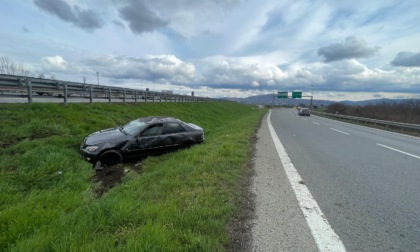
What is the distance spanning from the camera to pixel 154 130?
7.94 metres

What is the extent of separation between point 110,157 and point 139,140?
3.17ft

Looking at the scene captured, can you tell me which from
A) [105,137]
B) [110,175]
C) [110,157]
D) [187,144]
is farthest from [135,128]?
[110,175]

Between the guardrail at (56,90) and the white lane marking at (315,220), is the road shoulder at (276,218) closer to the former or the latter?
the white lane marking at (315,220)

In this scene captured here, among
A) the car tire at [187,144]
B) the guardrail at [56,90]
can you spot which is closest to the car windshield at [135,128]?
the car tire at [187,144]

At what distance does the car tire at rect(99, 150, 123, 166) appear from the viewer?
681 cm

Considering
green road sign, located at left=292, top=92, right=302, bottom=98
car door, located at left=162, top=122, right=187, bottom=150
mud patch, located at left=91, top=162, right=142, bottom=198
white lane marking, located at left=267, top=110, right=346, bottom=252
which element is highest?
green road sign, located at left=292, top=92, right=302, bottom=98

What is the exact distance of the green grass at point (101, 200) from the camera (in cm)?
266

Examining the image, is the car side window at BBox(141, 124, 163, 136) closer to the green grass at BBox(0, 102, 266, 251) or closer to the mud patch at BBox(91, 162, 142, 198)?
the green grass at BBox(0, 102, 266, 251)

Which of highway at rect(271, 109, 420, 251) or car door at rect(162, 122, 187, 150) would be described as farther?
car door at rect(162, 122, 187, 150)

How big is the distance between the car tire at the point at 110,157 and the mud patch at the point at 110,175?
0.15 metres

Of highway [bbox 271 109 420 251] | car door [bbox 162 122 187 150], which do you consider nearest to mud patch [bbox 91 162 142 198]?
car door [bbox 162 122 187 150]

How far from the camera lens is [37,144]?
6.95 m

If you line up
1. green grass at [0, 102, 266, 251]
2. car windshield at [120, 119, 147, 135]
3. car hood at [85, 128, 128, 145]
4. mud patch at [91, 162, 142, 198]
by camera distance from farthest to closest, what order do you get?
1. car windshield at [120, 119, 147, 135]
2. car hood at [85, 128, 128, 145]
3. mud patch at [91, 162, 142, 198]
4. green grass at [0, 102, 266, 251]

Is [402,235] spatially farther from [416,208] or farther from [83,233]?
[83,233]
